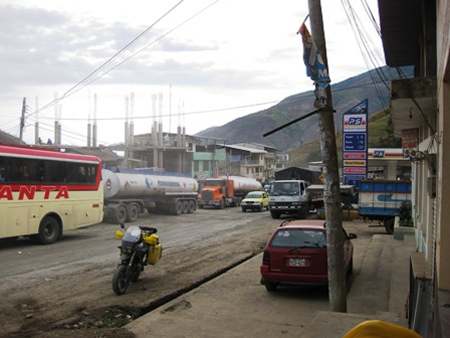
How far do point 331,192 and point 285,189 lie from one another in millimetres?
25754

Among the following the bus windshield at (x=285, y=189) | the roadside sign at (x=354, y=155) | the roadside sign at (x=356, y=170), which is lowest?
the bus windshield at (x=285, y=189)

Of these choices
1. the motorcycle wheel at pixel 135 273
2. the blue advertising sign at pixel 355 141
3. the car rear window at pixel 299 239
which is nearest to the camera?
the car rear window at pixel 299 239

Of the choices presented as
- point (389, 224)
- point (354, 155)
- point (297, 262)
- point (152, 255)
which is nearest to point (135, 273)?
point (152, 255)

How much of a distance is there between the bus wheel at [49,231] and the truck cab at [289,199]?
16718 millimetres

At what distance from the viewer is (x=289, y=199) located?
1278 inches

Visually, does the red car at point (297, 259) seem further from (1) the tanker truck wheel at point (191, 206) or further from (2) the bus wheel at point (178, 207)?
(1) the tanker truck wheel at point (191, 206)

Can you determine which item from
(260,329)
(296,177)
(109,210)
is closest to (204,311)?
(260,329)

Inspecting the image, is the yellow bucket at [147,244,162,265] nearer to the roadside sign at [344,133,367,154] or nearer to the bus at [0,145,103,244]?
the bus at [0,145,103,244]

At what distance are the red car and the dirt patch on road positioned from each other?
1906mm

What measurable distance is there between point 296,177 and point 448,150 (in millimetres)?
34863

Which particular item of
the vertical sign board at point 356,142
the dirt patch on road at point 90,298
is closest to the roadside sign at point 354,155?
the vertical sign board at point 356,142

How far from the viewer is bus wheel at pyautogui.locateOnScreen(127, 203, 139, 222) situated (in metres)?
29.0

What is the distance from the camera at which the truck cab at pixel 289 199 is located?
32406 mm

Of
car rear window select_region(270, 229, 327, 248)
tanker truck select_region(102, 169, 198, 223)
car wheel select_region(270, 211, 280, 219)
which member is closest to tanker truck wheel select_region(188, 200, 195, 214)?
tanker truck select_region(102, 169, 198, 223)
